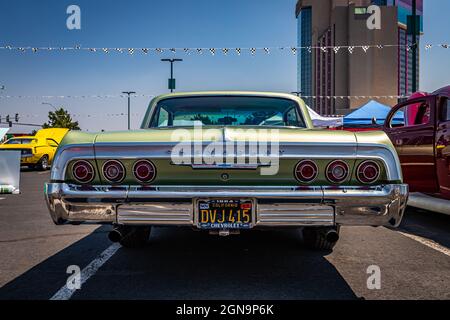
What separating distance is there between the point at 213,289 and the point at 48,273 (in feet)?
4.67

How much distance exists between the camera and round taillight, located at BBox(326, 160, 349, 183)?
3176 millimetres

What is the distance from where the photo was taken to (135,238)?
178 inches

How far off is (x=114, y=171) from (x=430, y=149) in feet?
14.1

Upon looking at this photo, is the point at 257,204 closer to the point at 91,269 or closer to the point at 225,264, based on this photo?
the point at 225,264

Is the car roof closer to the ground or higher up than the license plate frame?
higher up

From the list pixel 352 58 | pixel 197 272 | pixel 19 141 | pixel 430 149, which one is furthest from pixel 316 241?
pixel 352 58

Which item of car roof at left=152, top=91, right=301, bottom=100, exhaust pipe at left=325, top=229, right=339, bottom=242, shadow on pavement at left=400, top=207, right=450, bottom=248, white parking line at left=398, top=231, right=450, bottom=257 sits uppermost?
car roof at left=152, top=91, right=301, bottom=100

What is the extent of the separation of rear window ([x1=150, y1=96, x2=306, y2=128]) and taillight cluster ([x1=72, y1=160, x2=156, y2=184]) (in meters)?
1.26

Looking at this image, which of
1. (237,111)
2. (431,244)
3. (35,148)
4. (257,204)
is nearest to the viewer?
(257,204)

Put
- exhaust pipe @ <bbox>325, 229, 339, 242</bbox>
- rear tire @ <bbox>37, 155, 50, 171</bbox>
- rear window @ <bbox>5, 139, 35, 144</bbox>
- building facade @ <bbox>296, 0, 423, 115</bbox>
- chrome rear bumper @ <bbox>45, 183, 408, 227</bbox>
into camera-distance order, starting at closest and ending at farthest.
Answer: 1. chrome rear bumper @ <bbox>45, 183, 408, 227</bbox>
2. exhaust pipe @ <bbox>325, 229, 339, 242</bbox>
3. rear tire @ <bbox>37, 155, 50, 171</bbox>
4. rear window @ <bbox>5, 139, 35, 144</bbox>
5. building facade @ <bbox>296, 0, 423, 115</bbox>

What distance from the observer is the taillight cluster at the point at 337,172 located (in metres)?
3.18

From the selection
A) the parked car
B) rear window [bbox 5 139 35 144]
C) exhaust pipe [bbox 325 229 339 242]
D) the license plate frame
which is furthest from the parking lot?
rear window [bbox 5 139 35 144]

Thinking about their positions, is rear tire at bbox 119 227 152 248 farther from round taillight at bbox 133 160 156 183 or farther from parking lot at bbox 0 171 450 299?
round taillight at bbox 133 160 156 183
